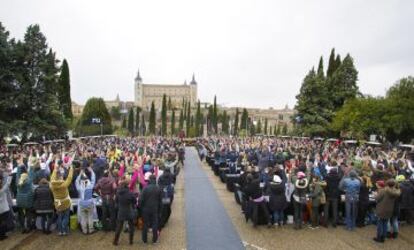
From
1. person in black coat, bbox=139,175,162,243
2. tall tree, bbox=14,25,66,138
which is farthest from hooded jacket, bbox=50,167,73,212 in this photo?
tall tree, bbox=14,25,66,138

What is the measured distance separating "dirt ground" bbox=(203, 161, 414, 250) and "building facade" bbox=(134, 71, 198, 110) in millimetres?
178350

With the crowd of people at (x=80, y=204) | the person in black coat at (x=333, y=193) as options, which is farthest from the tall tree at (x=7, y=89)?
the person in black coat at (x=333, y=193)

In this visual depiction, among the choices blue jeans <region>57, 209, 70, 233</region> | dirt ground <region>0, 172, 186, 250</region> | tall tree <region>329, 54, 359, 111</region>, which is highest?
tall tree <region>329, 54, 359, 111</region>

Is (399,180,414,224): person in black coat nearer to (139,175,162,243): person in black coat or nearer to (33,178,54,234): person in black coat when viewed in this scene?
(139,175,162,243): person in black coat

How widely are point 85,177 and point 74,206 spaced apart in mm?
1058

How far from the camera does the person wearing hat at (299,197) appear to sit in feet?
37.7

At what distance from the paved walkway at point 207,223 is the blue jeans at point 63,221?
10.4 feet

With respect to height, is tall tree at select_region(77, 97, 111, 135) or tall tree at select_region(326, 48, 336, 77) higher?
tall tree at select_region(326, 48, 336, 77)

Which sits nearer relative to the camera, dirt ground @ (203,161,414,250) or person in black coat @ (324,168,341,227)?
dirt ground @ (203,161,414,250)

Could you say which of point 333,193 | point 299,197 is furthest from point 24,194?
point 333,193

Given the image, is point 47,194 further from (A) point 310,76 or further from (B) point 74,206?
(A) point 310,76

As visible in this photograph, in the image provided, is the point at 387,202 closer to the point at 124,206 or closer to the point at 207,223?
the point at 207,223

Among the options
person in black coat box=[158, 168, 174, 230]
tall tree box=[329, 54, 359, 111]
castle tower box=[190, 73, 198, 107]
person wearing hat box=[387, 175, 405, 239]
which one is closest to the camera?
person wearing hat box=[387, 175, 405, 239]

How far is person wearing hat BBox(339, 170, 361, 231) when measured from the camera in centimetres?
1137
